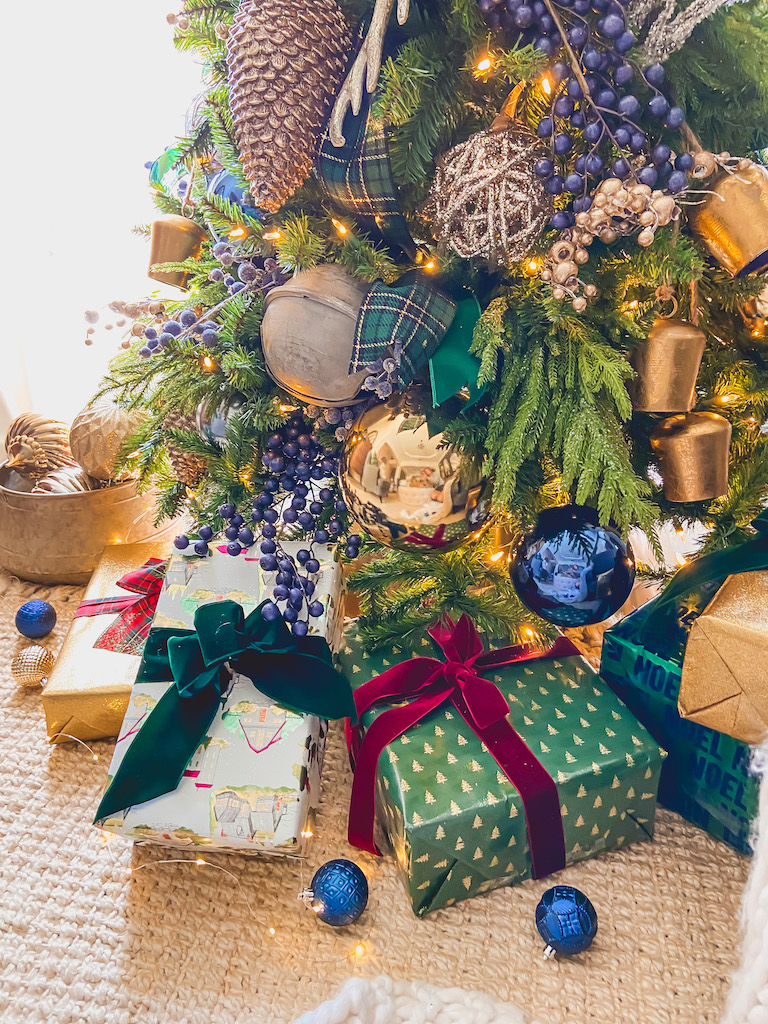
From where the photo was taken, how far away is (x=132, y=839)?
0.67 metres

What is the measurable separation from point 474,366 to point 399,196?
15 centimetres

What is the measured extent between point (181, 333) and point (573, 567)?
1.31 feet

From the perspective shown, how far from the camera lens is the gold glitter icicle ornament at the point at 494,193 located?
53cm

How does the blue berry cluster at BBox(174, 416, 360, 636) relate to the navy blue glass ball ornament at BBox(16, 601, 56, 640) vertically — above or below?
above

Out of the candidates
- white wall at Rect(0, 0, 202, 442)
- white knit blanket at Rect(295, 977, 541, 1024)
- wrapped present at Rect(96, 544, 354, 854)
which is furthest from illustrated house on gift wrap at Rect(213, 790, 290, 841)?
white wall at Rect(0, 0, 202, 442)

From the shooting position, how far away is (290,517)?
27.7 inches

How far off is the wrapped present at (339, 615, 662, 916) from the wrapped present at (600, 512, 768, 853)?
0.11 feet

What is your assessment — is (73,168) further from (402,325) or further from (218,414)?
(402,325)

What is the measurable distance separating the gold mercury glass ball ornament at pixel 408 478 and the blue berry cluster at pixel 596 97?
7.5 inches

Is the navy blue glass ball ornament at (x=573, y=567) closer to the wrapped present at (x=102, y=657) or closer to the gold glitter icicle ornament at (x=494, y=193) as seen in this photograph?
the gold glitter icicle ornament at (x=494, y=193)

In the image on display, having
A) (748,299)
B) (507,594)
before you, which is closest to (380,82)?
(748,299)

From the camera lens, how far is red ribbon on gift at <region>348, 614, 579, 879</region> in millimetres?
626

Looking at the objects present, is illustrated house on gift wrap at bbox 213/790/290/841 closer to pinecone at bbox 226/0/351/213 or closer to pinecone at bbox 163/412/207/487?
pinecone at bbox 163/412/207/487

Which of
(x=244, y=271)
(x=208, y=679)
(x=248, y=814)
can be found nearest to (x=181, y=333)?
(x=244, y=271)
